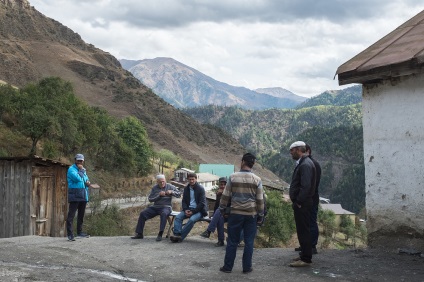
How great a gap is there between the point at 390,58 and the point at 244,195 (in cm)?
338

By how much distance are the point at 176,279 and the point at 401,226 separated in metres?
Answer: 3.86

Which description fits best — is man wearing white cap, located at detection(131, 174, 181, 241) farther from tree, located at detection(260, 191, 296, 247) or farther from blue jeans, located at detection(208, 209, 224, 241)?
tree, located at detection(260, 191, 296, 247)

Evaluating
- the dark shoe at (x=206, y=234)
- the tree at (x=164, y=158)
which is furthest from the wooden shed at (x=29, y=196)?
the tree at (x=164, y=158)

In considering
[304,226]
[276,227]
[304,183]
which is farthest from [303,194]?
[276,227]

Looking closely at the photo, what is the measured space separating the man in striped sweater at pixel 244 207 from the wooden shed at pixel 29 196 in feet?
30.9

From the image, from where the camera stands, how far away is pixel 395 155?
7.50 m

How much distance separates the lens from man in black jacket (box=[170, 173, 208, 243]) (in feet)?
32.1

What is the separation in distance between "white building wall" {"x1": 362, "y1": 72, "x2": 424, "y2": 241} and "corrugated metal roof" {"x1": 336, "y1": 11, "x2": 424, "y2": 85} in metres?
0.29

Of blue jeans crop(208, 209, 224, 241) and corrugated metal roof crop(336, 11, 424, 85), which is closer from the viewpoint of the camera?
corrugated metal roof crop(336, 11, 424, 85)

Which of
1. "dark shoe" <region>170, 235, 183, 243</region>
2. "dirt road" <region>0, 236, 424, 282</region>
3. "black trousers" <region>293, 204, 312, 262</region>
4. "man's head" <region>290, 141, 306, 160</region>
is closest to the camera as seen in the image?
"dirt road" <region>0, 236, 424, 282</region>

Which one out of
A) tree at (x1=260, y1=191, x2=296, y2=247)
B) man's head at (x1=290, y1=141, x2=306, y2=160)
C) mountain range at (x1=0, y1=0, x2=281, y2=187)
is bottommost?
tree at (x1=260, y1=191, x2=296, y2=247)

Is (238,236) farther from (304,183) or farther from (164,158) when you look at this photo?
(164,158)

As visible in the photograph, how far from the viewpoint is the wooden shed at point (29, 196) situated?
14000 millimetres

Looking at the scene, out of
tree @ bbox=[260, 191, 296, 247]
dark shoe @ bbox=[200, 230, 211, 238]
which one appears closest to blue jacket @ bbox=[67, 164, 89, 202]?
dark shoe @ bbox=[200, 230, 211, 238]
